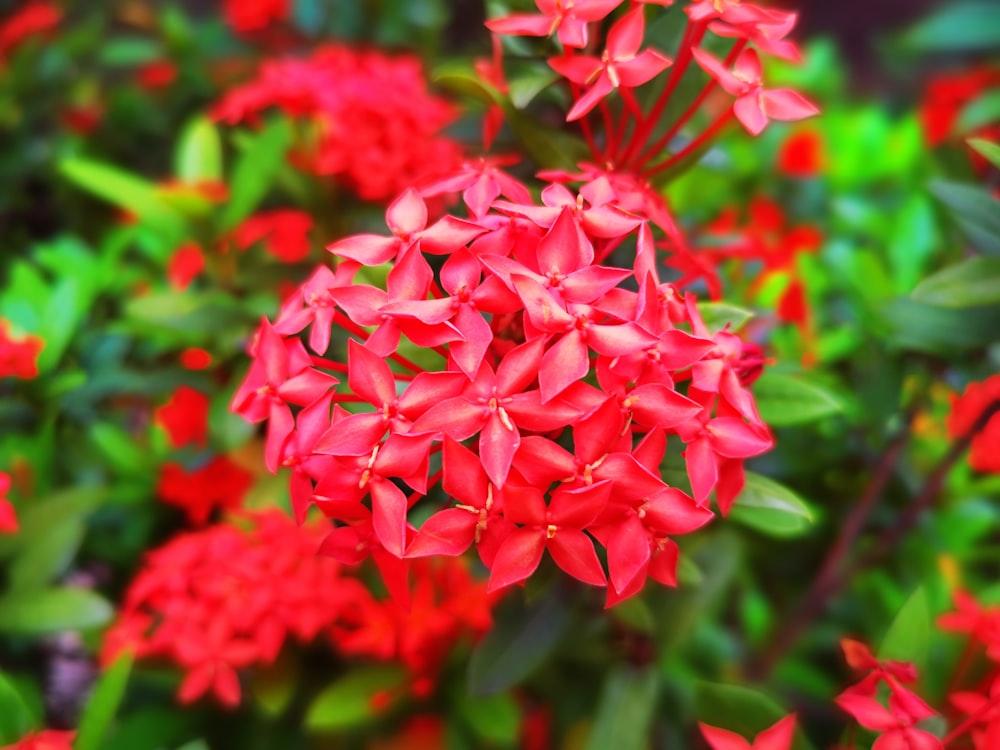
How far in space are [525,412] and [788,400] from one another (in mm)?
345

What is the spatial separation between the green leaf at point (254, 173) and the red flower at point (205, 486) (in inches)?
13.2

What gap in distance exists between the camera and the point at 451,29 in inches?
78.8

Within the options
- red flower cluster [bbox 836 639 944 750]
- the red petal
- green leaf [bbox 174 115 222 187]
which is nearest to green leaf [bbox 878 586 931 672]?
red flower cluster [bbox 836 639 944 750]

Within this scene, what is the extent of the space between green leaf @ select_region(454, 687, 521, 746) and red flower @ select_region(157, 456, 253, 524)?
402 millimetres

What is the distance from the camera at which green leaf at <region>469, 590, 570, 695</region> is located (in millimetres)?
840

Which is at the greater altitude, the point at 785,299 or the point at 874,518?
the point at 785,299

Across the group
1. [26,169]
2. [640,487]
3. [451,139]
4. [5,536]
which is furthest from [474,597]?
[26,169]

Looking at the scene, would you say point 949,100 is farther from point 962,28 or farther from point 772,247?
point 772,247

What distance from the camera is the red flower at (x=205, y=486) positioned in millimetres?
1096

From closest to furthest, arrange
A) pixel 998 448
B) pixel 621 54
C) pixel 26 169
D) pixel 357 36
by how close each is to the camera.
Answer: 1. pixel 621 54
2. pixel 998 448
3. pixel 26 169
4. pixel 357 36

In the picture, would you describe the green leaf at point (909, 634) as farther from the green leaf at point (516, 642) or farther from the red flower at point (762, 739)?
the green leaf at point (516, 642)

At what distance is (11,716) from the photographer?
2.38 ft

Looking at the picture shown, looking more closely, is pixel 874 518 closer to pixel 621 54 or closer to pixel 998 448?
pixel 998 448

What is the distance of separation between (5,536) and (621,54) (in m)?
0.89
